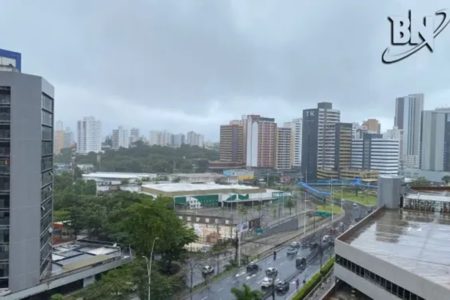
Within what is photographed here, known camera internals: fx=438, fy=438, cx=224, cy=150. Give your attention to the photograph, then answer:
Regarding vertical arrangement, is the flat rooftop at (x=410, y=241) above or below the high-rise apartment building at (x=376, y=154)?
below

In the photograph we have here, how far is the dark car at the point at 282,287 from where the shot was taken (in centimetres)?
1817

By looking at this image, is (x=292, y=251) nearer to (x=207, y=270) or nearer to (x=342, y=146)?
(x=207, y=270)

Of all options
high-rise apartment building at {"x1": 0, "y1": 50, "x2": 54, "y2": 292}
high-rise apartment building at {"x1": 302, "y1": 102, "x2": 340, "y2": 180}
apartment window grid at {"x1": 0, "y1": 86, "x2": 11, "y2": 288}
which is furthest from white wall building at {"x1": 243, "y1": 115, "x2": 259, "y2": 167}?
apartment window grid at {"x1": 0, "y1": 86, "x2": 11, "y2": 288}

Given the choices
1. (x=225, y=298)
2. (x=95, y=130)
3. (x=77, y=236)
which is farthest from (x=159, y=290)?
(x=95, y=130)

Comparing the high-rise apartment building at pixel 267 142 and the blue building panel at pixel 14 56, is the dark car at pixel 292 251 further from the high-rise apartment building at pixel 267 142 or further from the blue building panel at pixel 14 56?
the high-rise apartment building at pixel 267 142

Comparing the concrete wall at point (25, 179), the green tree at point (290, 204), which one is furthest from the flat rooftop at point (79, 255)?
the green tree at point (290, 204)

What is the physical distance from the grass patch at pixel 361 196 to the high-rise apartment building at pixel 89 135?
68494 millimetres

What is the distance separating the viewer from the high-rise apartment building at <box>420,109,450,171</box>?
70.1 metres

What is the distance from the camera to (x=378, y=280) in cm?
1103

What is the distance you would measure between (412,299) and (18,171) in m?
12.4

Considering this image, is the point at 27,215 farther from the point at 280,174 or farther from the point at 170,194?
the point at 280,174

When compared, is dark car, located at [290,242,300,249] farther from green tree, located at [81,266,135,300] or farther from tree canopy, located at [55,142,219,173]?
tree canopy, located at [55,142,219,173]

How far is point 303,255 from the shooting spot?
2461cm

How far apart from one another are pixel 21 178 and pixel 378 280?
38.0ft
